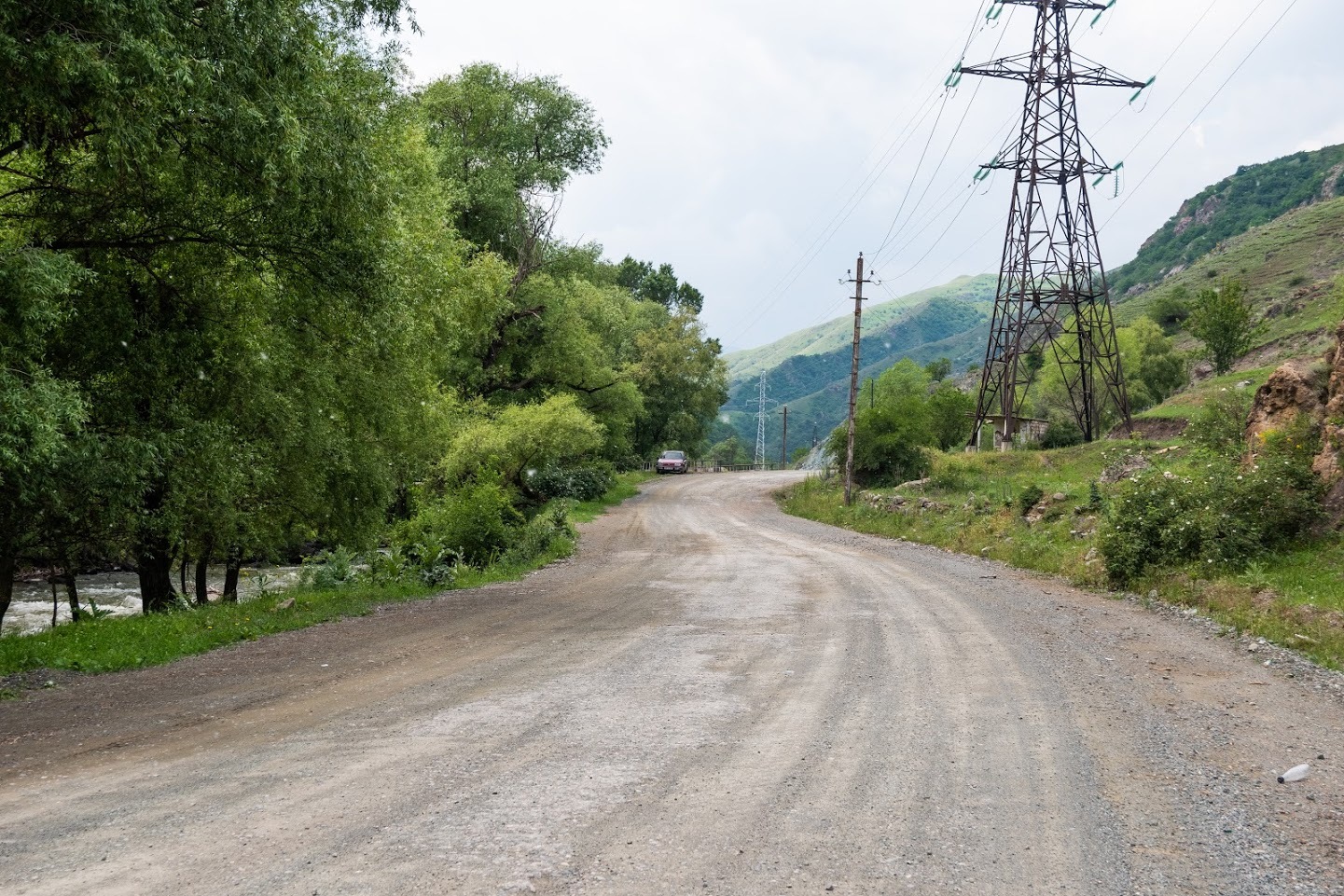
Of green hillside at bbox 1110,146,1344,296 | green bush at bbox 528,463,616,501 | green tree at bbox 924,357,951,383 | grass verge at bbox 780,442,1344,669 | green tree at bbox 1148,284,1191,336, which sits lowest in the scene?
grass verge at bbox 780,442,1344,669

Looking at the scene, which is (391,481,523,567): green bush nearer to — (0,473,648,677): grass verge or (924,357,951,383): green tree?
(0,473,648,677): grass verge

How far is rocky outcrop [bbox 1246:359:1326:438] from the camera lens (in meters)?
15.7

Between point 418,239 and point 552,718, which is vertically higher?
point 418,239

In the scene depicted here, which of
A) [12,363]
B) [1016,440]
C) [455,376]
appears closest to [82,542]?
[12,363]

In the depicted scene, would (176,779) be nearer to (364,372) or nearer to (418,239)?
(364,372)

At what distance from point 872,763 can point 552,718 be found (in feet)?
8.02

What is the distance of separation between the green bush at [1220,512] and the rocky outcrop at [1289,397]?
3.65ft

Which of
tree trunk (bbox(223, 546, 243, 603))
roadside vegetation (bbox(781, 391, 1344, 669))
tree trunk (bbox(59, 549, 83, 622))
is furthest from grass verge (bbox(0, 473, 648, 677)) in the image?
roadside vegetation (bbox(781, 391, 1344, 669))

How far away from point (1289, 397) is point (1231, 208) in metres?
156

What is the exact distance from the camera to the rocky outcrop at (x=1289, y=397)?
15695 millimetres

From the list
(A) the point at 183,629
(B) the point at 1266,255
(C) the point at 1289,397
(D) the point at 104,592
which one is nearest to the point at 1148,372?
(B) the point at 1266,255

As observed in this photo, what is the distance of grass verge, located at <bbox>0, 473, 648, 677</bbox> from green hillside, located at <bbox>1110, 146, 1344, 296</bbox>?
454 feet

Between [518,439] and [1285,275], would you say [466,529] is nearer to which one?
[518,439]

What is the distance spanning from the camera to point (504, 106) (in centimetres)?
3675
